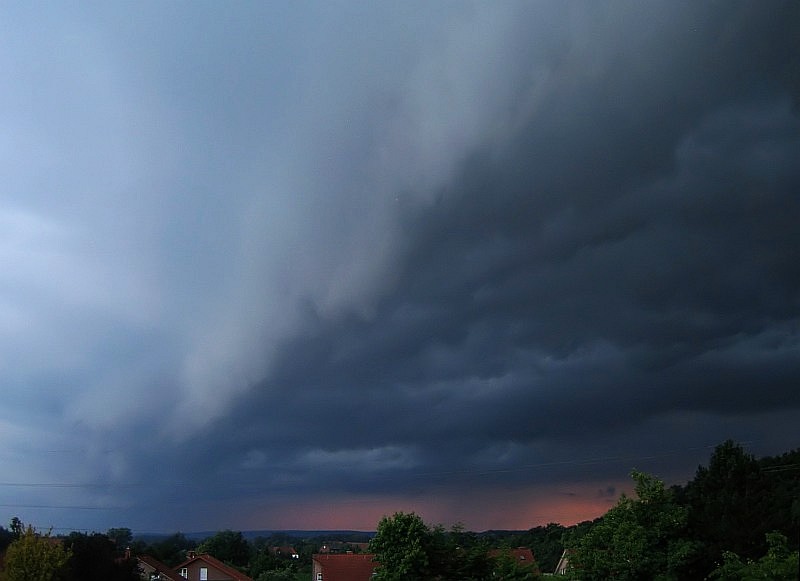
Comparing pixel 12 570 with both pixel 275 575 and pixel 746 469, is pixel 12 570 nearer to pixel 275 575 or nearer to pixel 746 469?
pixel 275 575

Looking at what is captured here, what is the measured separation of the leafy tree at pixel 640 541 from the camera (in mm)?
47188

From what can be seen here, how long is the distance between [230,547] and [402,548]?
207ft

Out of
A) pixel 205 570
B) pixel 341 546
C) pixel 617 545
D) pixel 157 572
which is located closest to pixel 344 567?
pixel 157 572

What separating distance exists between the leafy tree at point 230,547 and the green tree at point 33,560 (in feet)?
190

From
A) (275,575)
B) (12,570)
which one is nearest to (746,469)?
(275,575)

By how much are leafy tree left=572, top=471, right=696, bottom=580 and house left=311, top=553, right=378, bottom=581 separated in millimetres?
30307

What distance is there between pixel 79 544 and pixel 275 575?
31.6 metres

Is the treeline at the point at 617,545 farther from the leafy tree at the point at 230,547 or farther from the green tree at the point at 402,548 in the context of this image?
the leafy tree at the point at 230,547

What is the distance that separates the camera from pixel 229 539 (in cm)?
10594

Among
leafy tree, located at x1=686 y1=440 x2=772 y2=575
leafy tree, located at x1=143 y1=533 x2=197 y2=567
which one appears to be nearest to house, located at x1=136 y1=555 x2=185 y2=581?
leafy tree, located at x1=143 y1=533 x2=197 y2=567

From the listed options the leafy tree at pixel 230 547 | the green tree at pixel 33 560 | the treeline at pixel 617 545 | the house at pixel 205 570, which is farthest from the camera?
the leafy tree at pixel 230 547

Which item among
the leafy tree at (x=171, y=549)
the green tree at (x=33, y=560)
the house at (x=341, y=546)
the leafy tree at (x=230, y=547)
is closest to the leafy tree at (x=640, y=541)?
the green tree at (x=33, y=560)

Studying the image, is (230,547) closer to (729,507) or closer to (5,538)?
(5,538)

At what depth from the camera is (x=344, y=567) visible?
3063 inches
